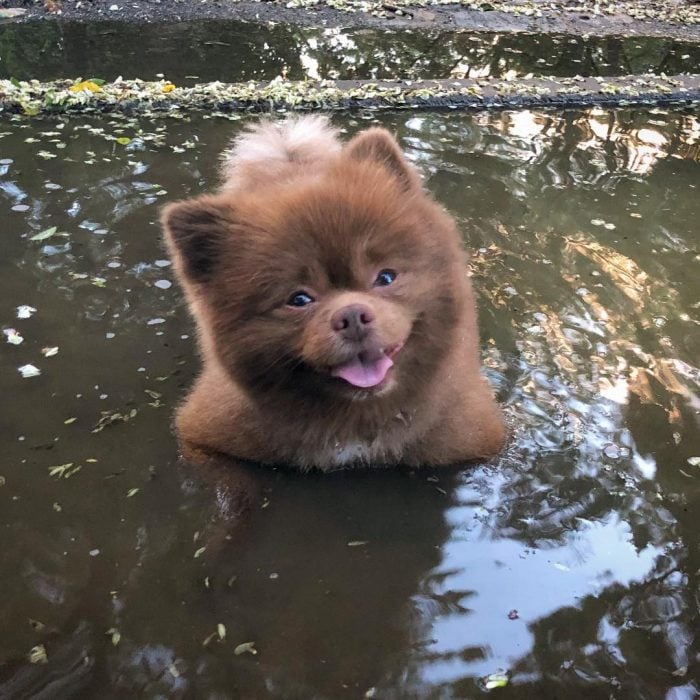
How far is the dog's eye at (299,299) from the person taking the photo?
8.37ft

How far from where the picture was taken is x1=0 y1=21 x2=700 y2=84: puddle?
8.46 meters

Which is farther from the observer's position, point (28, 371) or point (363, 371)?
point (28, 371)

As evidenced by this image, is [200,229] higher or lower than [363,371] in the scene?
higher

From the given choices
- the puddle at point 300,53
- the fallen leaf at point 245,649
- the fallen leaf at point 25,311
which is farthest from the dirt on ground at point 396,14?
the fallen leaf at point 245,649

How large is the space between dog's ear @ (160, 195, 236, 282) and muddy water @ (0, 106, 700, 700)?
107cm

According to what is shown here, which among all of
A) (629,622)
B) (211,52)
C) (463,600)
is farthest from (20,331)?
(211,52)

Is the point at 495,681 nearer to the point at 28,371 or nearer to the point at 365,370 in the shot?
the point at 365,370

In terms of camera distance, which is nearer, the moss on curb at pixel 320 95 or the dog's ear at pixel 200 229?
the dog's ear at pixel 200 229

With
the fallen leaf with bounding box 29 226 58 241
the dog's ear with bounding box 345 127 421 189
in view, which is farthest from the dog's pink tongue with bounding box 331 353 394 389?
the fallen leaf with bounding box 29 226 58 241

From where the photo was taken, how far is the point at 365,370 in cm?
257

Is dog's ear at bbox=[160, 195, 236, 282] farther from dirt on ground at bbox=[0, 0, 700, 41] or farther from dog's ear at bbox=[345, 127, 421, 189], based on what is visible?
dirt on ground at bbox=[0, 0, 700, 41]

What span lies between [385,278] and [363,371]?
0.34 meters

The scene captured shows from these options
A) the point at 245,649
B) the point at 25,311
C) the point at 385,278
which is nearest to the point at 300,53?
the point at 25,311

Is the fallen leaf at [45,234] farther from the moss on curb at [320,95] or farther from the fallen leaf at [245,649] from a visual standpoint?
the fallen leaf at [245,649]
